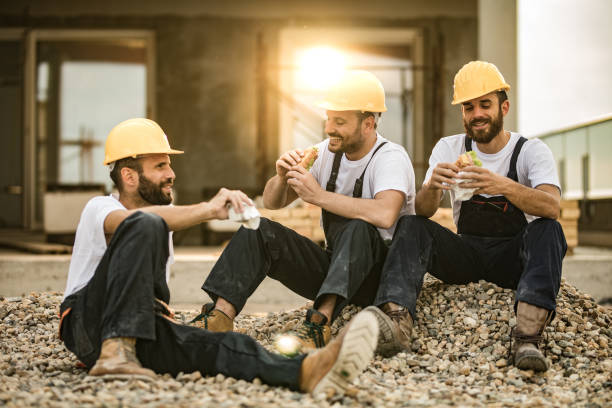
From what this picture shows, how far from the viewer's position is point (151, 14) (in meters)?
8.74

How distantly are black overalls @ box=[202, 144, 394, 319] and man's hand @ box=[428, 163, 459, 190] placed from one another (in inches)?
15.7

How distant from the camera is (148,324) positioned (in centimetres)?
264

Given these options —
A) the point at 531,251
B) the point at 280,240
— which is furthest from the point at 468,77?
the point at 280,240

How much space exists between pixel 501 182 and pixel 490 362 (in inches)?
34.4

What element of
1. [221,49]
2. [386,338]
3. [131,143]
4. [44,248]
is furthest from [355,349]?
[221,49]

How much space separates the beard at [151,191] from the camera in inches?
120

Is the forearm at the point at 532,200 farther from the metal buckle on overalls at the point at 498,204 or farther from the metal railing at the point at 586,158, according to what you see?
the metal railing at the point at 586,158

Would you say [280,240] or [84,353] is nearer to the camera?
[84,353]

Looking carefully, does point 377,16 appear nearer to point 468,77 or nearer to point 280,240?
point 468,77

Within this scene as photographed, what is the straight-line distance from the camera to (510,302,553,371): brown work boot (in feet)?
10.1

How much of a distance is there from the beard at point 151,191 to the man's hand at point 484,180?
1.44m

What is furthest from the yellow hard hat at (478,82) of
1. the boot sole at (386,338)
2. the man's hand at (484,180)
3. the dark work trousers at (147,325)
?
the dark work trousers at (147,325)

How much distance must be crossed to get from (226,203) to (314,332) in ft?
2.65

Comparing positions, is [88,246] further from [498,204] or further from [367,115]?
[498,204]
